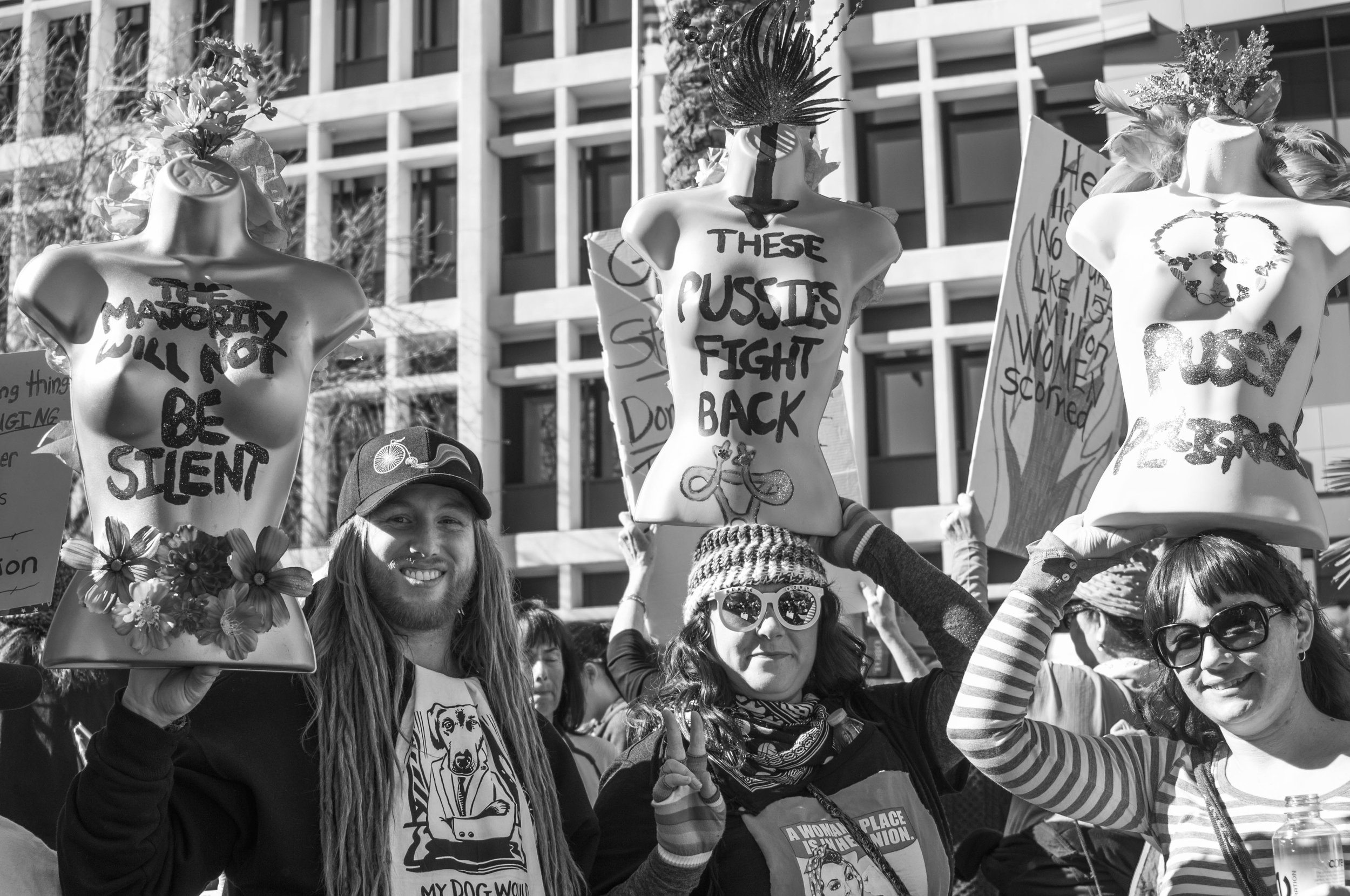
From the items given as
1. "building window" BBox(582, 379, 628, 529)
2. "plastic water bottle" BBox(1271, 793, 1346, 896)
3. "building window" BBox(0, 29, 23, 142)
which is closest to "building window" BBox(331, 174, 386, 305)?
"building window" BBox(582, 379, 628, 529)

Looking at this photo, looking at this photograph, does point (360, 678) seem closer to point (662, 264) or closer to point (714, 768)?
point (714, 768)

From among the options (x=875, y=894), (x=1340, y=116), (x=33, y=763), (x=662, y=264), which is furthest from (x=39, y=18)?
(x=875, y=894)

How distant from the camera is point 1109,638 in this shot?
440 cm

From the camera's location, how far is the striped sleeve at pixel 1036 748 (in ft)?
9.12

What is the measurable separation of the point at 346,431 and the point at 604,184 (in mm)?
5345

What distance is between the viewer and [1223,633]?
268 cm

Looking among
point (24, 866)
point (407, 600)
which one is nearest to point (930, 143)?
point (407, 600)

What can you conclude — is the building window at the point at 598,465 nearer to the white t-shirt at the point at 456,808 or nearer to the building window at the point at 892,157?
the building window at the point at 892,157

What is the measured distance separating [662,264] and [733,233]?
0.20 meters

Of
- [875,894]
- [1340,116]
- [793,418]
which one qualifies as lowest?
[875,894]

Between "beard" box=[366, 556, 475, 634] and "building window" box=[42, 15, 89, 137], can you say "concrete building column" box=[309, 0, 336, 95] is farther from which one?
"beard" box=[366, 556, 475, 634]

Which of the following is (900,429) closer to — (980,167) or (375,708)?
(980,167)

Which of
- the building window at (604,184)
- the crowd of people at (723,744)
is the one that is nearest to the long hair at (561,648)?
the crowd of people at (723,744)

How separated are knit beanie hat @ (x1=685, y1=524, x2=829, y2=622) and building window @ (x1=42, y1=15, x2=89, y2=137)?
386 inches
